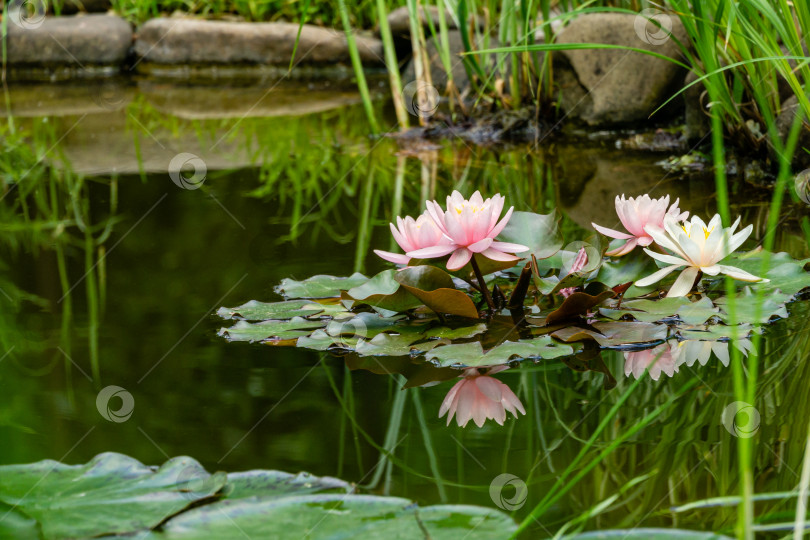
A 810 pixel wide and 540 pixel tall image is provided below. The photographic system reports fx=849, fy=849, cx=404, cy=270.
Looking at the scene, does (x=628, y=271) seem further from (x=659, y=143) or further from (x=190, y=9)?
(x=190, y=9)

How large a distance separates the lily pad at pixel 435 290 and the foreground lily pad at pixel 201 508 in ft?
1.49

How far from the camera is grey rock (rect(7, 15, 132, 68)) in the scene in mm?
5859

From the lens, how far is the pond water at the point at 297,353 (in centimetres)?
97

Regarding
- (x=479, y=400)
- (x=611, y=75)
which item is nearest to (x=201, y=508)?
(x=479, y=400)

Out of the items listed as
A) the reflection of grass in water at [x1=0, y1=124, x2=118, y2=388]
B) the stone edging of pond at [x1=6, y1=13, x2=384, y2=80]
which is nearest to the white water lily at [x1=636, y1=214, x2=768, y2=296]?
the reflection of grass in water at [x1=0, y1=124, x2=118, y2=388]

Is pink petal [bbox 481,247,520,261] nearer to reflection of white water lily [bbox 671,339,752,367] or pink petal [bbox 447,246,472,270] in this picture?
pink petal [bbox 447,246,472,270]

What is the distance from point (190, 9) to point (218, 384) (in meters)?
5.89

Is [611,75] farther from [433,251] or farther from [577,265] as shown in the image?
[433,251]

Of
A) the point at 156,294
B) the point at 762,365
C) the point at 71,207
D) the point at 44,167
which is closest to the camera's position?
the point at 762,365

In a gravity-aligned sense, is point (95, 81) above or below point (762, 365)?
above

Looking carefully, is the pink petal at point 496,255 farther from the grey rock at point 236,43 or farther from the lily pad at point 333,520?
the grey rock at point 236,43

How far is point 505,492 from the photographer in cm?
92

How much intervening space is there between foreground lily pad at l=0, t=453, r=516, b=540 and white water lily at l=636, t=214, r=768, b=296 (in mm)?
683

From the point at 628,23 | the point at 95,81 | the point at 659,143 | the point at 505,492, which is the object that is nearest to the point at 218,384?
the point at 505,492
